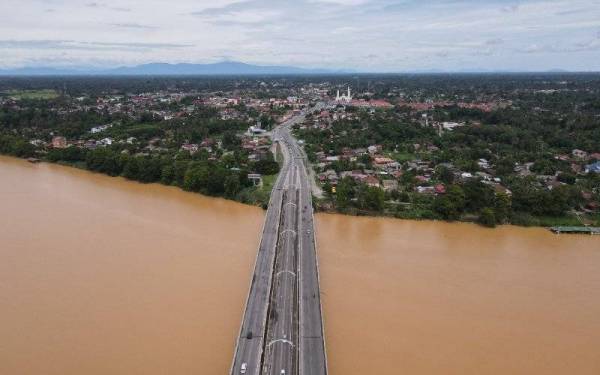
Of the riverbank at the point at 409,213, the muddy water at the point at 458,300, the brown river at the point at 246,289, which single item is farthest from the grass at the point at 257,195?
the muddy water at the point at 458,300

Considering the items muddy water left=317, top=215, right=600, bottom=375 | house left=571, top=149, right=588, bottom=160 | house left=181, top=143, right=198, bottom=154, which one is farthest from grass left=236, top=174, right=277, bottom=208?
house left=571, top=149, right=588, bottom=160

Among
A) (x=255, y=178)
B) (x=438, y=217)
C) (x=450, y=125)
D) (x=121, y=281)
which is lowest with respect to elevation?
(x=121, y=281)

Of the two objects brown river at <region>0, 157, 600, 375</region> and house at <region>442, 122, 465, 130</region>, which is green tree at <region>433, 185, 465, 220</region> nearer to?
brown river at <region>0, 157, 600, 375</region>

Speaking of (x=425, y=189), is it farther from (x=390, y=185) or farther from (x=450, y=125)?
(x=450, y=125)

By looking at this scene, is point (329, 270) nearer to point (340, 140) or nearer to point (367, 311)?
point (367, 311)

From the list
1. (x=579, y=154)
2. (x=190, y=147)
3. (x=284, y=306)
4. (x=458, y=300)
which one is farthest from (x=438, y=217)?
(x=190, y=147)

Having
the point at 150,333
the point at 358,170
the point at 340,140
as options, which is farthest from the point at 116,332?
the point at 340,140
